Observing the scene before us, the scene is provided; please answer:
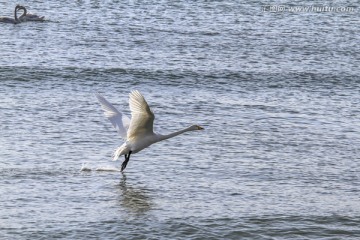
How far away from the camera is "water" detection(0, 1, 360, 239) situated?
14414 millimetres

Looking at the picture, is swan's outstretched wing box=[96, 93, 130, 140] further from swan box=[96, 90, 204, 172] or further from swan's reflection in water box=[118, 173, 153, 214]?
swan's reflection in water box=[118, 173, 153, 214]

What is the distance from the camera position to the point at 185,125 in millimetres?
19953

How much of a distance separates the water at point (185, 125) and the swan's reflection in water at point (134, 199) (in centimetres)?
3

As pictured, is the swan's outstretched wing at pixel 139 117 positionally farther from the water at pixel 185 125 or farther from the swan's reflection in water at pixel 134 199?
the swan's reflection in water at pixel 134 199

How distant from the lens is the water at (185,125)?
47.3ft

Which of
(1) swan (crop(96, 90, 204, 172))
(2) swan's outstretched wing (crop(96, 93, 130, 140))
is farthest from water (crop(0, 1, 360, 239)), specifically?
(2) swan's outstretched wing (crop(96, 93, 130, 140))

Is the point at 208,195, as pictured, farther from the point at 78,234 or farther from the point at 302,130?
the point at 302,130

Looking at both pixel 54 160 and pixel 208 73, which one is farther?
pixel 208 73

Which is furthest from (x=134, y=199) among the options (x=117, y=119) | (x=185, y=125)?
(x=185, y=125)

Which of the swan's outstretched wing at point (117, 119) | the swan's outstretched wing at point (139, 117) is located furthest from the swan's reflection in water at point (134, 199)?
the swan's outstretched wing at point (117, 119)

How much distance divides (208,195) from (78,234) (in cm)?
260

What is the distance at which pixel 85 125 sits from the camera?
64.1 feet

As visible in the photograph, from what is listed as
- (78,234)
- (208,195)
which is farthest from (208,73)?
(78,234)

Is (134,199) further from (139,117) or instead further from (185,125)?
(185,125)
